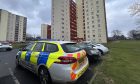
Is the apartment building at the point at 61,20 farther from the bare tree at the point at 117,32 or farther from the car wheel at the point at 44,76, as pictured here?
the bare tree at the point at 117,32

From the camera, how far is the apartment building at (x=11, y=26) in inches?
3004

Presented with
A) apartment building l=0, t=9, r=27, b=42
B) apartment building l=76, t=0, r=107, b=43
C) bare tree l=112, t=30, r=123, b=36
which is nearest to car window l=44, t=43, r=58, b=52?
apartment building l=76, t=0, r=107, b=43

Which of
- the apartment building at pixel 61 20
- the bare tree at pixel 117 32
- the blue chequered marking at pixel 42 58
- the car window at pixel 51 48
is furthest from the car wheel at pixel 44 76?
the bare tree at pixel 117 32

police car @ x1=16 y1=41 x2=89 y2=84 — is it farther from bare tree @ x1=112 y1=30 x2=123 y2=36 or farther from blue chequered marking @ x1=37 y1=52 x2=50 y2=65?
bare tree @ x1=112 y1=30 x2=123 y2=36

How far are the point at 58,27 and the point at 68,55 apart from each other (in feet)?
168

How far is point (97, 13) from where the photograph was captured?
4981 centimetres

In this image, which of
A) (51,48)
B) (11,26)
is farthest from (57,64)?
(11,26)

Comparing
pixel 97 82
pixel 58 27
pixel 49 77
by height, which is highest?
pixel 58 27

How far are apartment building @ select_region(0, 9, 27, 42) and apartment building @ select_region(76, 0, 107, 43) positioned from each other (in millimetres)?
54815

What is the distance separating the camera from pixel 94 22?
50.4 meters

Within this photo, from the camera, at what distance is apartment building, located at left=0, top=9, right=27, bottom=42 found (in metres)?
76.3

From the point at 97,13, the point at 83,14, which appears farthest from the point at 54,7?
the point at 97,13

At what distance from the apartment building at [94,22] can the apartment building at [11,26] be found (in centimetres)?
5481

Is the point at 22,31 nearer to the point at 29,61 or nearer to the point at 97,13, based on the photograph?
the point at 97,13
